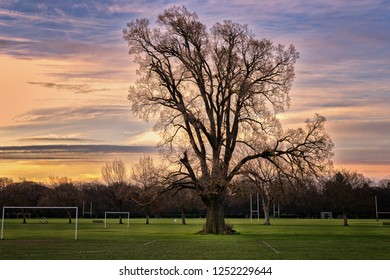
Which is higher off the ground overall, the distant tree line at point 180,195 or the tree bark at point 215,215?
the distant tree line at point 180,195

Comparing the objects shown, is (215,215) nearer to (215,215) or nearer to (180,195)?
(215,215)

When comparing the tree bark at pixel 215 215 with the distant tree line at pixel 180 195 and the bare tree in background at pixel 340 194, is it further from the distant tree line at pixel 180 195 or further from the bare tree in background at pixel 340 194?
the bare tree in background at pixel 340 194

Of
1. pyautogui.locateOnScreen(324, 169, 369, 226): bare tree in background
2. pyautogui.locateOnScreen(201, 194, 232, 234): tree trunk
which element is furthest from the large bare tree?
pyautogui.locateOnScreen(324, 169, 369, 226): bare tree in background

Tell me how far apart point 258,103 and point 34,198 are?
2546 inches

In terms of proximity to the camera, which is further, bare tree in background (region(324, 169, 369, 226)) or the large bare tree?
bare tree in background (region(324, 169, 369, 226))

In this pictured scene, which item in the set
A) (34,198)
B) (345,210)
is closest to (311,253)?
(345,210)

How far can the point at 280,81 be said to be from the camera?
44250mm

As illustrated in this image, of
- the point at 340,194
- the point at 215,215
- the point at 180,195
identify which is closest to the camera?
the point at 215,215

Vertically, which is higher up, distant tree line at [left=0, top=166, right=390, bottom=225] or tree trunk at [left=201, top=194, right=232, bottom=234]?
distant tree line at [left=0, top=166, right=390, bottom=225]

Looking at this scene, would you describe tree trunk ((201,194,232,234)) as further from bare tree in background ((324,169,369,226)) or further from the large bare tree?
bare tree in background ((324,169,369,226))

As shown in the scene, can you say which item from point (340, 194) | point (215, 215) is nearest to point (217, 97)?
point (215, 215)

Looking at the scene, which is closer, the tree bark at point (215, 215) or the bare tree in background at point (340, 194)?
the tree bark at point (215, 215)

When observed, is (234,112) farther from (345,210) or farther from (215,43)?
(345,210)

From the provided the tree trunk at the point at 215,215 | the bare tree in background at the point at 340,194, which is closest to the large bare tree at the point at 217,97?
the tree trunk at the point at 215,215
